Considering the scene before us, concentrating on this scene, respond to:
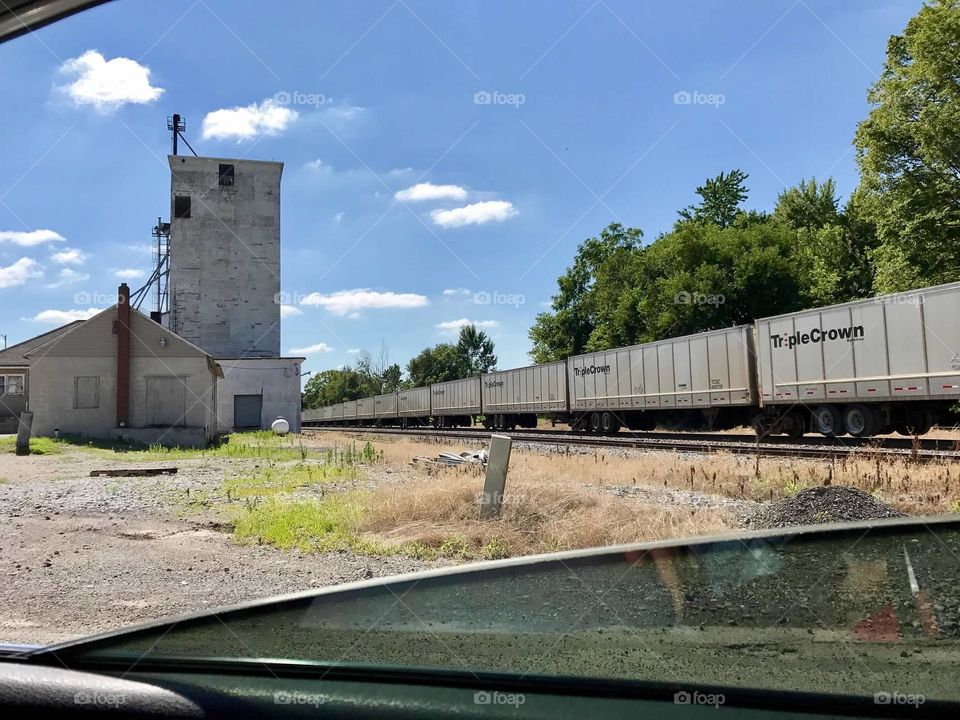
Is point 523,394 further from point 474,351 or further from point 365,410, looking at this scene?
point 474,351

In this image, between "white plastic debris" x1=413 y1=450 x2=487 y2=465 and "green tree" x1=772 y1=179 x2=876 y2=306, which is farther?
"green tree" x1=772 y1=179 x2=876 y2=306

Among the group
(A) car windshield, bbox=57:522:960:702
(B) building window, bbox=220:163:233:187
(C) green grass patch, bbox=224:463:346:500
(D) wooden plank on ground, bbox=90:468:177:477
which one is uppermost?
(B) building window, bbox=220:163:233:187

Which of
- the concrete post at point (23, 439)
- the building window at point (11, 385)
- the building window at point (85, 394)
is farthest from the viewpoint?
the building window at point (11, 385)

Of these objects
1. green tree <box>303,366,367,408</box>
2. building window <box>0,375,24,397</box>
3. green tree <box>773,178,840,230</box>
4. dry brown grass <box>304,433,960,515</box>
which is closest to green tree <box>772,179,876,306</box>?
green tree <box>773,178,840,230</box>

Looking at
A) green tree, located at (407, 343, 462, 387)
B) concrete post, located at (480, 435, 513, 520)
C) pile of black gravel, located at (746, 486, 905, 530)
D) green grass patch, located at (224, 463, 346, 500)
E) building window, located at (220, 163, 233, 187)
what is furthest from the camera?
green tree, located at (407, 343, 462, 387)

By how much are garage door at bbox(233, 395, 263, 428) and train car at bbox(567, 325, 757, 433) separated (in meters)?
20.1

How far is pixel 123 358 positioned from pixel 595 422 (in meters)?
21.8

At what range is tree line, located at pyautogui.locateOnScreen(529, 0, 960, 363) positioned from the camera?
92.6 feet

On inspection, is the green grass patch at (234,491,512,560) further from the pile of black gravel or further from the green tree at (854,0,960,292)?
the green tree at (854,0,960,292)

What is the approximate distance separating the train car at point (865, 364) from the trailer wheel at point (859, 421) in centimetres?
3

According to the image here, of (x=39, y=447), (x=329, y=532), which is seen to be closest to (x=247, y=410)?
(x=39, y=447)

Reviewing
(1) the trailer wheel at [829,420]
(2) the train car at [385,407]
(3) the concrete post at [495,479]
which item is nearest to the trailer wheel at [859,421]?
(1) the trailer wheel at [829,420]

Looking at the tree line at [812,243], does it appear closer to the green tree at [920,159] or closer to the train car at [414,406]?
the green tree at [920,159]

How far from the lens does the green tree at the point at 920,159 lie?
27484 millimetres
